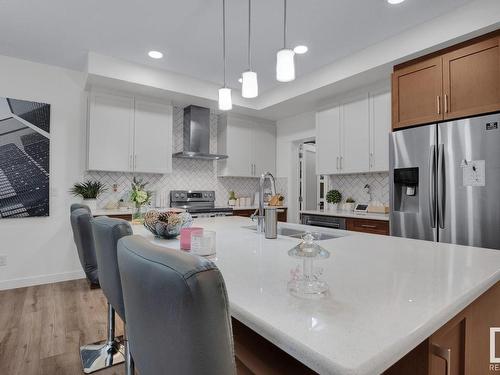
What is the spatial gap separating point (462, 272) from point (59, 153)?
4194 millimetres

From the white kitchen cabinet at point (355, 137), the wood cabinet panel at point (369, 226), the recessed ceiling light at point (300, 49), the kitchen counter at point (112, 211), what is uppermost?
the recessed ceiling light at point (300, 49)

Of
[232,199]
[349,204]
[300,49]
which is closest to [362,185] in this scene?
[349,204]

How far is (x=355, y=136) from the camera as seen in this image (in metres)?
3.76

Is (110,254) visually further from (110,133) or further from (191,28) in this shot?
(110,133)

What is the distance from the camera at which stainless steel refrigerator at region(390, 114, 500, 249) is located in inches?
89.6

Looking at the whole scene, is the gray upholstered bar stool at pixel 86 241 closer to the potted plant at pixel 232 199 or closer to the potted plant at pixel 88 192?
the potted plant at pixel 88 192

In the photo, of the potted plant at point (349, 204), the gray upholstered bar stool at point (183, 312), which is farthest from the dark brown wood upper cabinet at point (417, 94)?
the gray upholstered bar stool at point (183, 312)

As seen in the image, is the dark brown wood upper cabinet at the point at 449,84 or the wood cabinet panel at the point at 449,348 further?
the dark brown wood upper cabinet at the point at 449,84

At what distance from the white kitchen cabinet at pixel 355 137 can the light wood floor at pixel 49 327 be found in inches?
123

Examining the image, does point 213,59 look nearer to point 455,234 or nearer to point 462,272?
point 455,234

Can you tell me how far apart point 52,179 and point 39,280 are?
1231 millimetres

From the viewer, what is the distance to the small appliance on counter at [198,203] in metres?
4.36

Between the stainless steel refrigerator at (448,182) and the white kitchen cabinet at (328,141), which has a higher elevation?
the white kitchen cabinet at (328,141)

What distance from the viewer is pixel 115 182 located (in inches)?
161
